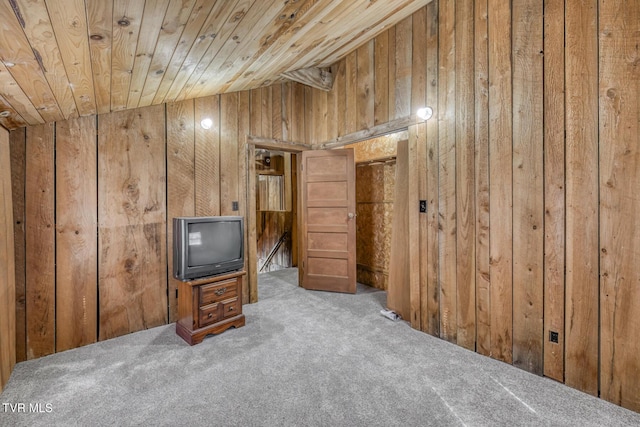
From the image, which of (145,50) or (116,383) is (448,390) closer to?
(116,383)

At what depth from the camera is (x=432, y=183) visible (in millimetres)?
2557

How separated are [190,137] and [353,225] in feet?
7.08

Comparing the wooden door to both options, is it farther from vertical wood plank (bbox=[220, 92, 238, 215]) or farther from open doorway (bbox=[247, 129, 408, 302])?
vertical wood plank (bbox=[220, 92, 238, 215])

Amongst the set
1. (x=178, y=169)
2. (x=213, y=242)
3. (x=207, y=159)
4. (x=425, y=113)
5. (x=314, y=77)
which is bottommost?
(x=213, y=242)

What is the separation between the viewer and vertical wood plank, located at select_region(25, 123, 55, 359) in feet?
6.98

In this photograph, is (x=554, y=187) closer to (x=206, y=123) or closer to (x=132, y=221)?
(x=206, y=123)

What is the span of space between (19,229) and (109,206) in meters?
0.57

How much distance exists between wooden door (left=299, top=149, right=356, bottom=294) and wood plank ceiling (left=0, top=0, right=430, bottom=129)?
1.31 metres

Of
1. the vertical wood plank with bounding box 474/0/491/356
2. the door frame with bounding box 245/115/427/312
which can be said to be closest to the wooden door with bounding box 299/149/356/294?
the door frame with bounding box 245/115/427/312

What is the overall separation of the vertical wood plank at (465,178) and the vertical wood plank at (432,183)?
0.19 meters

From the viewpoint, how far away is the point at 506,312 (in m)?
2.09

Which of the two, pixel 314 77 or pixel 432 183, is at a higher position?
pixel 314 77

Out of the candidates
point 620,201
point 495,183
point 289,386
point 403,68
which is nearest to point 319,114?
point 403,68

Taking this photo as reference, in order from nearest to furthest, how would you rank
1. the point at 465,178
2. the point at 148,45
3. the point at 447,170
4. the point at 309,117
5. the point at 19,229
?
the point at 148,45 < the point at 19,229 < the point at 465,178 < the point at 447,170 < the point at 309,117
